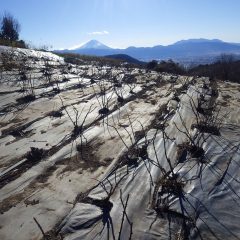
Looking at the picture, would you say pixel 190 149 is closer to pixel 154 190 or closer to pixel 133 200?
pixel 154 190

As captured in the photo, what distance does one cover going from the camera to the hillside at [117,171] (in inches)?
76.7

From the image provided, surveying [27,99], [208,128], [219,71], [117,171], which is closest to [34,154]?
[117,171]

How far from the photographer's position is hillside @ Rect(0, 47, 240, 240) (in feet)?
6.39

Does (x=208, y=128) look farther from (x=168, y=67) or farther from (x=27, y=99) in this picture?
(x=168, y=67)

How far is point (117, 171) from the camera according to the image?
2637mm

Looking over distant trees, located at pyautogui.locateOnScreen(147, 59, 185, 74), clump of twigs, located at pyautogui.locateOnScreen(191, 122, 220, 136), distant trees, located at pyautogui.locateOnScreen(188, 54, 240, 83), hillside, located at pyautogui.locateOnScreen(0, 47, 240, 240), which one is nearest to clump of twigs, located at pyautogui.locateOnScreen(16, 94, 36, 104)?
hillside, located at pyautogui.locateOnScreen(0, 47, 240, 240)

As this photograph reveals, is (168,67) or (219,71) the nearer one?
(168,67)

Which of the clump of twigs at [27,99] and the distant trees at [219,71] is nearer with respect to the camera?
the clump of twigs at [27,99]

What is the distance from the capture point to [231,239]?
1.82 metres

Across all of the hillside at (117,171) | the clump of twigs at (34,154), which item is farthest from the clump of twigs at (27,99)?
the clump of twigs at (34,154)

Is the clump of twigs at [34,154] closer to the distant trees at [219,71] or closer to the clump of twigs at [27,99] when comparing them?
the clump of twigs at [27,99]

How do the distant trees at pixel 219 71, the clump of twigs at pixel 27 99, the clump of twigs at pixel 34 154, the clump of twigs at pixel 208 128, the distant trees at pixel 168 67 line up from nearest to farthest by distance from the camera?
1. the clump of twigs at pixel 34 154
2. the clump of twigs at pixel 208 128
3. the clump of twigs at pixel 27 99
4. the distant trees at pixel 219 71
5. the distant trees at pixel 168 67

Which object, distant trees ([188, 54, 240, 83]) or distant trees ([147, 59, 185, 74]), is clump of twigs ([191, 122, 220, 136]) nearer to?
distant trees ([188, 54, 240, 83])

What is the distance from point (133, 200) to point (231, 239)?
693 mm
